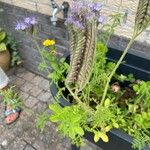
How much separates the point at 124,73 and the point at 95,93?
0.88 feet

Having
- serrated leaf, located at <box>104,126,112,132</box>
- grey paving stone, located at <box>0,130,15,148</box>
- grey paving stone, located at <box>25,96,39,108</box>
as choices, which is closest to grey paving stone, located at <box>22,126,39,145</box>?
grey paving stone, located at <box>0,130,15,148</box>

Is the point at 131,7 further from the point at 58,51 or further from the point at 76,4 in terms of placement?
the point at 58,51

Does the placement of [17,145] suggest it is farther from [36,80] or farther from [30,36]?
[30,36]

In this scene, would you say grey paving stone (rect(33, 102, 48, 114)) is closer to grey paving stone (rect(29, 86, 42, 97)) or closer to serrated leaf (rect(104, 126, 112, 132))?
grey paving stone (rect(29, 86, 42, 97))

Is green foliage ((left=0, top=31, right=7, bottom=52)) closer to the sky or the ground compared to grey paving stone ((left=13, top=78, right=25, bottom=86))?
closer to the sky

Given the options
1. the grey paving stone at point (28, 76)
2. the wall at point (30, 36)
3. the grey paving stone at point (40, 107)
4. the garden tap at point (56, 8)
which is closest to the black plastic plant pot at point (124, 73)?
the garden tap at point (56, 8)

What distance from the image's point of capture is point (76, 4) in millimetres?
1097

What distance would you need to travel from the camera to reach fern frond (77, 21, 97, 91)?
1.14 metres

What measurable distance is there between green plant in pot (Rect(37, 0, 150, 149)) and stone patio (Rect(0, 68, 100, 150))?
691mm

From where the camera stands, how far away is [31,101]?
2643 millimetres

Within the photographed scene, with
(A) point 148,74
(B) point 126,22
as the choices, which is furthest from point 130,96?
(B) point 126,22

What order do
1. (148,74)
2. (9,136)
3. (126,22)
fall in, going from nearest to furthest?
1. (148,74)
2. (126,22)
3. (9,136)

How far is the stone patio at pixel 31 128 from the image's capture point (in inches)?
89.5

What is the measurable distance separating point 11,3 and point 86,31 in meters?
1.58
